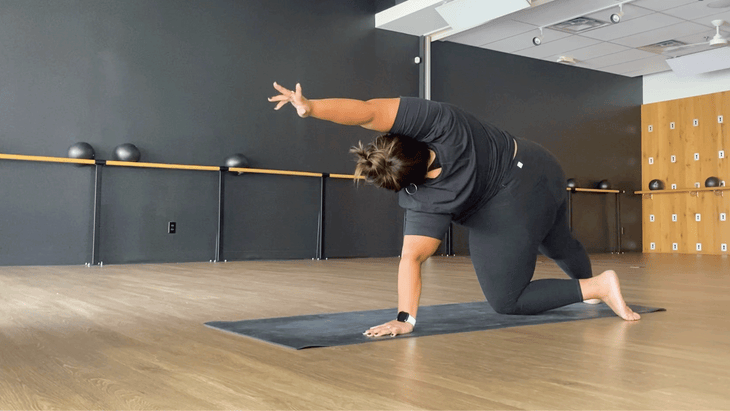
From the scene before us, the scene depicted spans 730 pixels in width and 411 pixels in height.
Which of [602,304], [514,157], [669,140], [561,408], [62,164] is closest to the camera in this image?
[561,408]

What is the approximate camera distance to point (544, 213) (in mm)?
2184

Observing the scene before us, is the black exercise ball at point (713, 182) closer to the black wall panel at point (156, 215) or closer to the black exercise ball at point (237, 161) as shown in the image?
the black exercise ball at point (237, 161)

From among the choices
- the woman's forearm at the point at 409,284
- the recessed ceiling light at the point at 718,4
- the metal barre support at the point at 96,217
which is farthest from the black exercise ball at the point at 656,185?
the woman's forearm at the point at 409,284

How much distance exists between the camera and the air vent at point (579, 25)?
688cm

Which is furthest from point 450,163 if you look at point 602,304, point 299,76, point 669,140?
Answer: point 669,140

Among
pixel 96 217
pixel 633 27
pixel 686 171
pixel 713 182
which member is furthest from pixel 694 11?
pixel 96 217

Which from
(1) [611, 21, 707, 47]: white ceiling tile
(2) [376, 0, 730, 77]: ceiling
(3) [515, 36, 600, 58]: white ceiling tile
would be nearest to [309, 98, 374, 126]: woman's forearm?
(2) [376, 0, 730, 77]: ceiling

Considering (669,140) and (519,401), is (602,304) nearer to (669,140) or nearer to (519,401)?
(519,401)

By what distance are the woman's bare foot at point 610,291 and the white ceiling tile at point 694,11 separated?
5122mm

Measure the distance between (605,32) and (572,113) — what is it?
1837 mm

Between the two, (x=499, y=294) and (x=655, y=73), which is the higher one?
(x=655, y=73)

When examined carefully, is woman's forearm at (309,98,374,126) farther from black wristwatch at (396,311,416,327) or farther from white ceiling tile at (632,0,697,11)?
white ceiling tile at (632,0,697,11)

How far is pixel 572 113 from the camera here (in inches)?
355

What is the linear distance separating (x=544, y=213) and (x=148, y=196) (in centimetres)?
458
